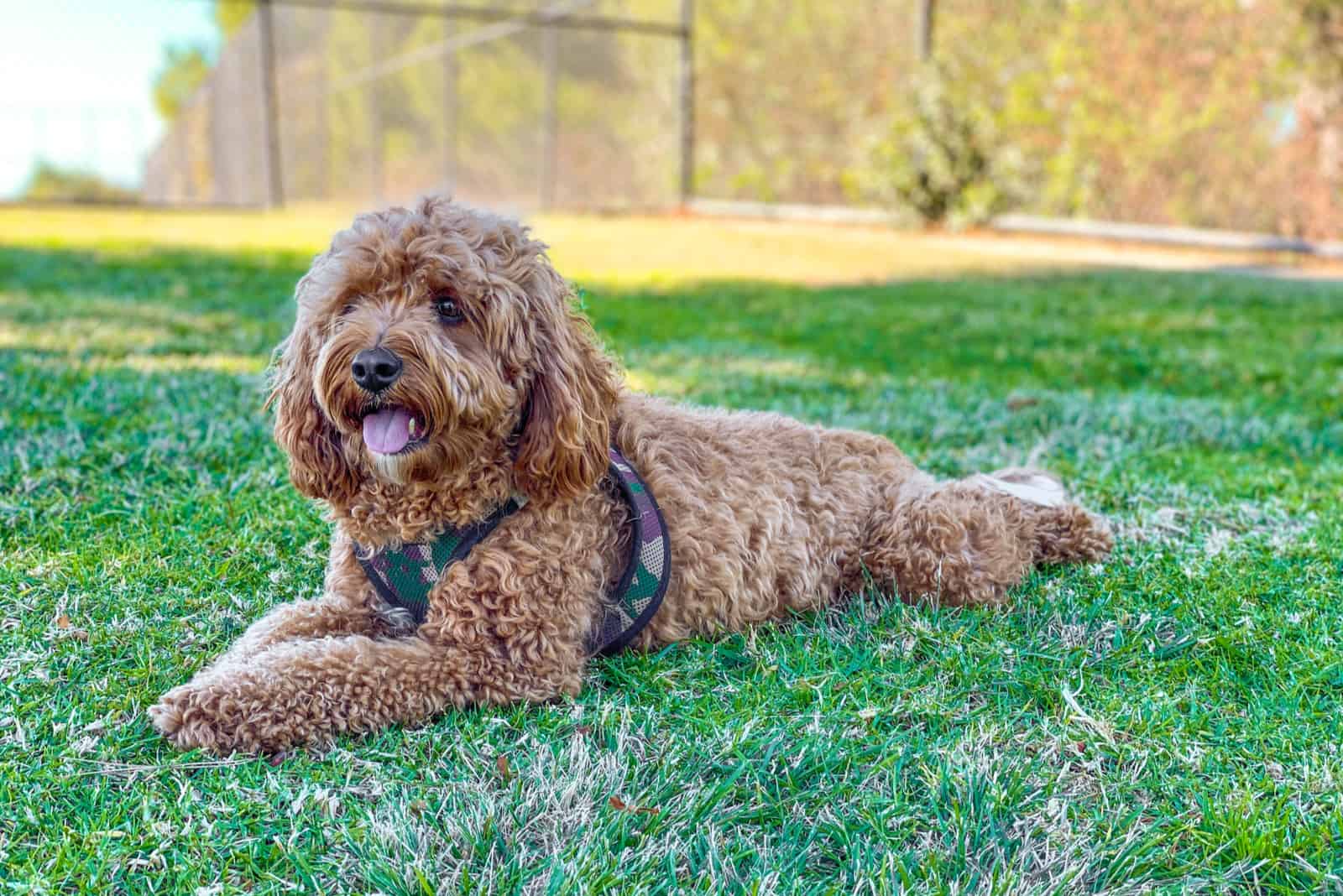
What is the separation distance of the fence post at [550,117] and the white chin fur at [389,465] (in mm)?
18396

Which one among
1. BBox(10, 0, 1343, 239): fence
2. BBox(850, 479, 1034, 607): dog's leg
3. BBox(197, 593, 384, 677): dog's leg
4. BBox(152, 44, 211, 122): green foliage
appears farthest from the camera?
BBox(152, 44, 211, 122): green foliage

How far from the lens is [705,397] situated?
6.21 meters

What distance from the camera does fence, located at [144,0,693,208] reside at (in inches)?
784

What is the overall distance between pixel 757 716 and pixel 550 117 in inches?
738

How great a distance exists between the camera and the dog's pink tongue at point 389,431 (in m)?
2.84

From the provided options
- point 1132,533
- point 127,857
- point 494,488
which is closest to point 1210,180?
point 1132,533

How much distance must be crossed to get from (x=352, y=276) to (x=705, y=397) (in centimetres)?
345

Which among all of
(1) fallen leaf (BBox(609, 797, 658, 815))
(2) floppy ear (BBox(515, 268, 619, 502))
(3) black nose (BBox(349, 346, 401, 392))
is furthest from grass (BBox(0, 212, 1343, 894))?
(3) black nose (BBox(349, 346, 401, 392))

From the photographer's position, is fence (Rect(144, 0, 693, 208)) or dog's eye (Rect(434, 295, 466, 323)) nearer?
dog's eye (Rect(434, 295, 466, 323))

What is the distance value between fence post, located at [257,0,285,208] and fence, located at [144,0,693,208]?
1.9 inches

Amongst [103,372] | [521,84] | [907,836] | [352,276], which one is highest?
[521,84]

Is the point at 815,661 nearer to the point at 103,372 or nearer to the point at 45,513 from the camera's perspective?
the point at 45,513

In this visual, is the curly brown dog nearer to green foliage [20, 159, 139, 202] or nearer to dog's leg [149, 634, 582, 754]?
dog's leg [149, 634, 582, 754]

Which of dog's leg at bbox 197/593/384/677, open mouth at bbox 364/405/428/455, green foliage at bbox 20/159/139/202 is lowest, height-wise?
dog's leg at bbox 197/593/384/677
